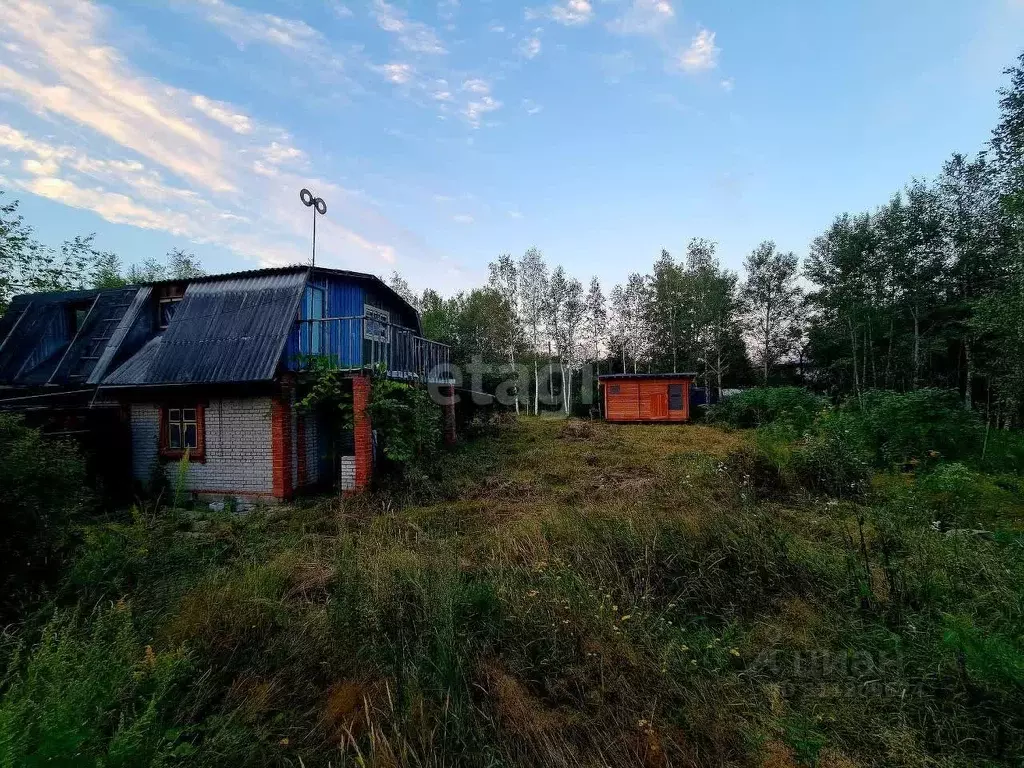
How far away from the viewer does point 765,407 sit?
750 inches

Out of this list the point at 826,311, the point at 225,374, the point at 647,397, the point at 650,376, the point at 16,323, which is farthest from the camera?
the point at 826,311

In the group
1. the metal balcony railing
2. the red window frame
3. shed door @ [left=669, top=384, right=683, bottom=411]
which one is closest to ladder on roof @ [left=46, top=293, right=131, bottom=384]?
the red window frame

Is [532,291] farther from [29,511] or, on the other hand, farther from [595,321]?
[29,511]

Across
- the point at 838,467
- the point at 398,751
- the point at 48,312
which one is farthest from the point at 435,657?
the point at 48,312

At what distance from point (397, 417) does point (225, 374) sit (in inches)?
138

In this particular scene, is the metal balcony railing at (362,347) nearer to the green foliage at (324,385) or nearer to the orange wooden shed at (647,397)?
the green foliage at (324,385)

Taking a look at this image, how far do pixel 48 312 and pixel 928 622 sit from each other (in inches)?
722

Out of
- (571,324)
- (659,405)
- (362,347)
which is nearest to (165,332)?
(362,347)

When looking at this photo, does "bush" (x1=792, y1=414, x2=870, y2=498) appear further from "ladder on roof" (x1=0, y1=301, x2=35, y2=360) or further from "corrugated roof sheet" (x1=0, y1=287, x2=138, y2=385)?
"ladder on roof" (x1=0, y1=301, x2=35, y2=360)

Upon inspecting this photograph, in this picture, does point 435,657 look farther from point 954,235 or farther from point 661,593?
point 954,235

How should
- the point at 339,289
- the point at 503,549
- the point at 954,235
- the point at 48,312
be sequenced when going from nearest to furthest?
the point at 503,549, the point at 339,289, the point at 48,312, the point at 954,235

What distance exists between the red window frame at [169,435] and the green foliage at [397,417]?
366 cm

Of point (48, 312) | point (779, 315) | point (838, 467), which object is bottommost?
point (838, 467)

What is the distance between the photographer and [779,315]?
32500 millimetres
